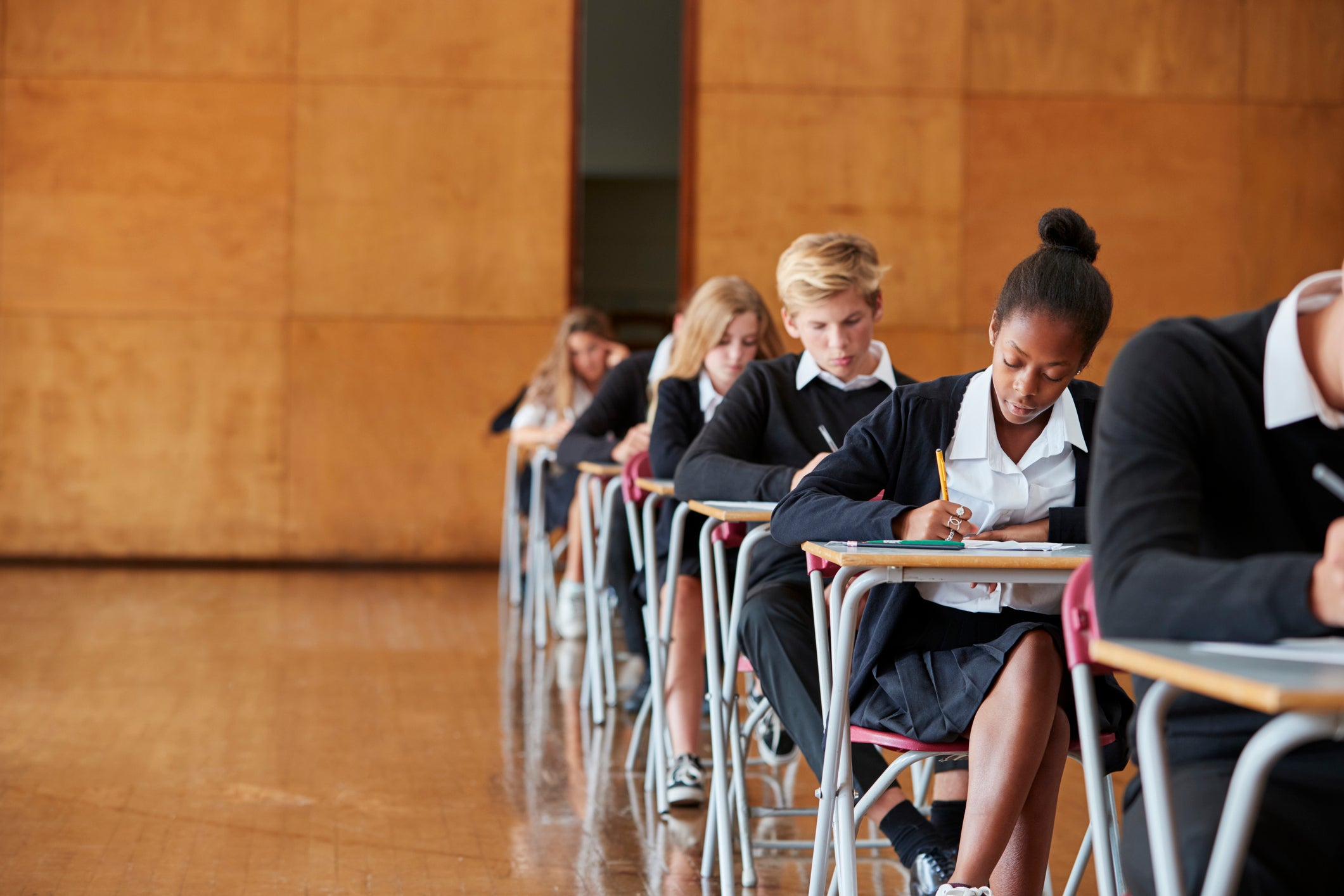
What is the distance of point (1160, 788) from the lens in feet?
3.35

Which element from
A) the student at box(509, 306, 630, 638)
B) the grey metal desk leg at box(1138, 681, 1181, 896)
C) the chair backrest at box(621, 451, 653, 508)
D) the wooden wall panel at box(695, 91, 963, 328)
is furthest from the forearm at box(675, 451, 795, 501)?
the wooden wall panel at box(695, 91, 963, 328)

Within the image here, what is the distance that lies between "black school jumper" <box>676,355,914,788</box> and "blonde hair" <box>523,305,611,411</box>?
2.54 metres

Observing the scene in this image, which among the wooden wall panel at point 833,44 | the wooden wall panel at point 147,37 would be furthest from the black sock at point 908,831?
the wooden wall panel at point 147,37

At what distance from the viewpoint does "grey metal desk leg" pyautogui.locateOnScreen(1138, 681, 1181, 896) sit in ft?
3.36

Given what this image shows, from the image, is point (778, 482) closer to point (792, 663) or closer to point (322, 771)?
point (792, 663)

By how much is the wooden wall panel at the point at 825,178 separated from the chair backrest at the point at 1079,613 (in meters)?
5.80

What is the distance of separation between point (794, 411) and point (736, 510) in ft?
2.11

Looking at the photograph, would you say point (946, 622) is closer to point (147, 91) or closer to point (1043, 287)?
point (1043, 287)

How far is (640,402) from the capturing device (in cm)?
431

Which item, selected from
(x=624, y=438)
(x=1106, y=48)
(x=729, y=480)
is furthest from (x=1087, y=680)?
(x=1106, y=48)

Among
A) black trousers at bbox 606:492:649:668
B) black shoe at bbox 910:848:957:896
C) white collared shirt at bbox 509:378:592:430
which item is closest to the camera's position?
black shoe at bbox 910:848:957:896

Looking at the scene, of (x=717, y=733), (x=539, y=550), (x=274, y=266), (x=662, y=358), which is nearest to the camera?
(x=717, y=733)

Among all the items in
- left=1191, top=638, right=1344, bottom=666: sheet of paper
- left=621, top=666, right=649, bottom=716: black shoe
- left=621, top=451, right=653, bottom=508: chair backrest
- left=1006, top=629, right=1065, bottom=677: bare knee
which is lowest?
left=621, top=666, right=649, bottom=716: black shoe

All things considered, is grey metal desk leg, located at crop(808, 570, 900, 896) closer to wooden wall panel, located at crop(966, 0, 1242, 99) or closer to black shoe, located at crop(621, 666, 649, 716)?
black shoe, located at crop(621, 666, 649, 716)
